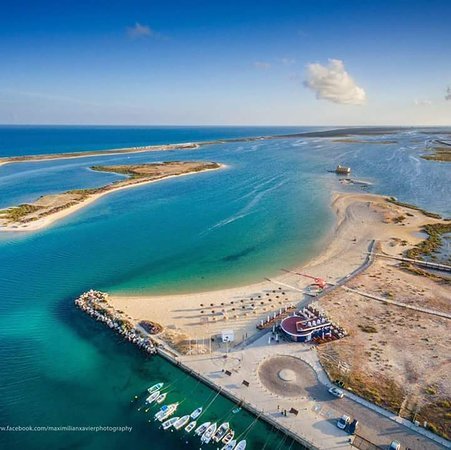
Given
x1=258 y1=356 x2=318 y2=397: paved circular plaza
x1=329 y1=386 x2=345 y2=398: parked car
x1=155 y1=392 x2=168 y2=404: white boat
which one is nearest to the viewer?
x1=329 y1=386 x2=345 y2=398: parked car

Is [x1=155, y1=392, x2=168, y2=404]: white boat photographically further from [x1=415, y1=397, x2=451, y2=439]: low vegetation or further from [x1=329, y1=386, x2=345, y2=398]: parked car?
[x1=415, y1=397, x2=451, y2=439]: low vegetation

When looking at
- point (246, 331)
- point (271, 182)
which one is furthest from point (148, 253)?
point (271, 182)

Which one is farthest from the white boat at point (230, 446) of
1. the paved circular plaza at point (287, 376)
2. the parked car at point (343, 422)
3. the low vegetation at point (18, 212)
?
the low vegetation at point (18, 212)

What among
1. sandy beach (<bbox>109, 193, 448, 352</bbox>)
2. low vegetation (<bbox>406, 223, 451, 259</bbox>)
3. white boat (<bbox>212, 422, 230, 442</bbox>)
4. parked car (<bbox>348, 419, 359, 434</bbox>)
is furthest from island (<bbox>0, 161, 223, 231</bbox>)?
Result: low vegetation (<bbox>406, 223, 451, 259</bbox>)

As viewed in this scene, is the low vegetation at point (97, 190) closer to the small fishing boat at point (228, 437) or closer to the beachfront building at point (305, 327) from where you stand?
the beachfront building at point (305, 327)

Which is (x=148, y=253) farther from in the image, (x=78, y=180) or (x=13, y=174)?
(x=13, y=174)

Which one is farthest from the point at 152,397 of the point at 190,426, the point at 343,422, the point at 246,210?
the point at 246,210
